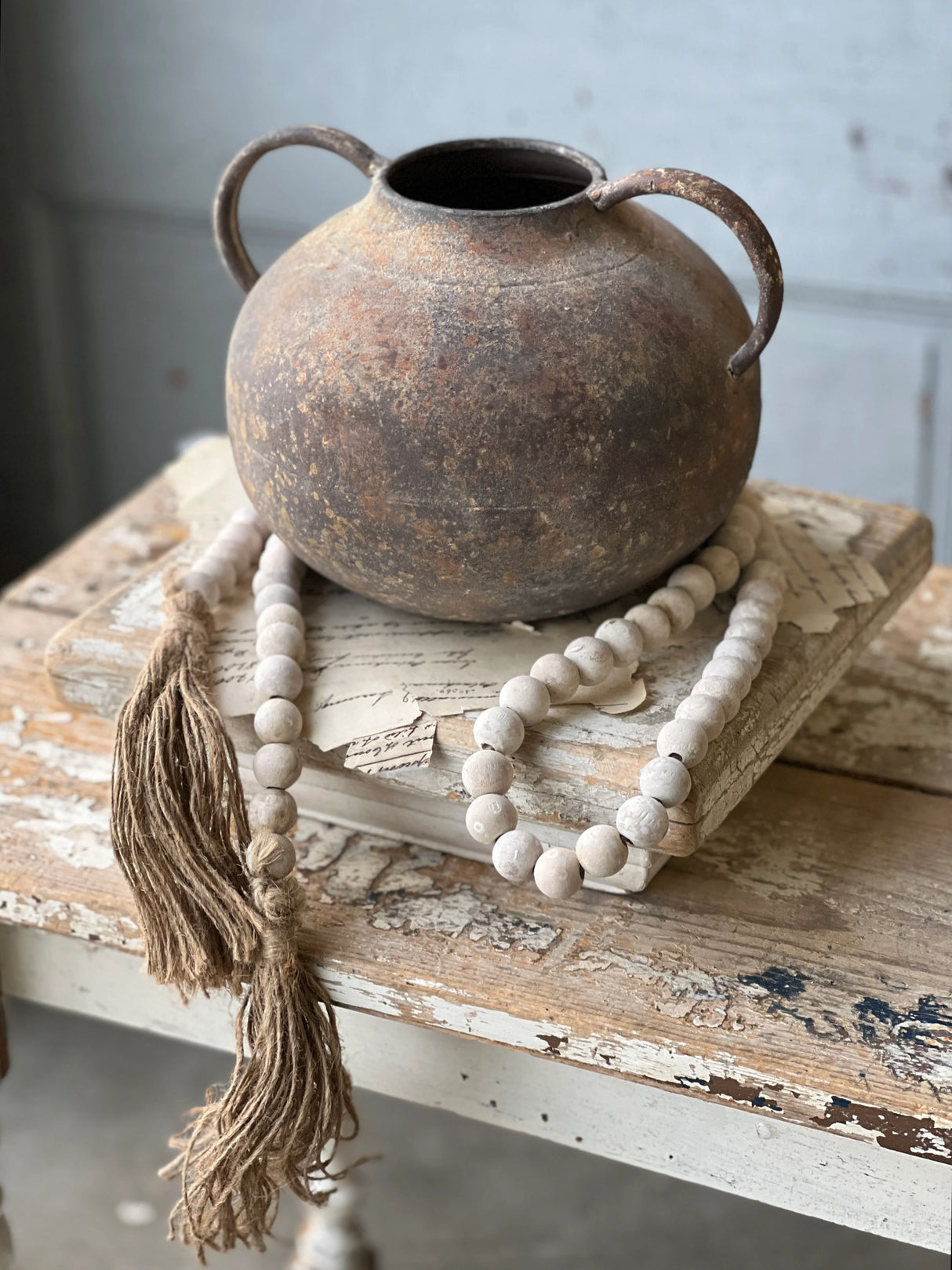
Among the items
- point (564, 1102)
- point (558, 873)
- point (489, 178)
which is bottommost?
point (564, 1102)

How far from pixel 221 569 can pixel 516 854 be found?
0.81 ft

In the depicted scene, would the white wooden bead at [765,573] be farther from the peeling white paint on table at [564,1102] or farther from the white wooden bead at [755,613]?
the peeling white paint on table at [564,1102]

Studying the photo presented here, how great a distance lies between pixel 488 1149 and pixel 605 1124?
26.8 inches

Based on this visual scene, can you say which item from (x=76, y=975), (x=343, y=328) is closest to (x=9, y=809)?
(x=76, y=975)

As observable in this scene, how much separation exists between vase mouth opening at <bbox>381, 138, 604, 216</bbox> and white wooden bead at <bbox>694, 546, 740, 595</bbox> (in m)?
0.19

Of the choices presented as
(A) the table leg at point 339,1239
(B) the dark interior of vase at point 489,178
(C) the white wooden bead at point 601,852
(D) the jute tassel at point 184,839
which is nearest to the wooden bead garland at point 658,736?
(C) the white wooden bead at point 601,852

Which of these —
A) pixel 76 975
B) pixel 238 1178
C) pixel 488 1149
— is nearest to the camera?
pixel 238 1178

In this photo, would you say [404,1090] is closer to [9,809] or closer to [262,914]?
[262,914]

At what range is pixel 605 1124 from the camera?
61cm

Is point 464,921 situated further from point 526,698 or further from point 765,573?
point 765,573

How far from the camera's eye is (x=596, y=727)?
A: 61cm

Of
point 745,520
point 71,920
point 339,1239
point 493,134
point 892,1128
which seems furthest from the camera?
point 493,134

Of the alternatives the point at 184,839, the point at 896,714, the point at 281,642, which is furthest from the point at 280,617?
the point at 896,714

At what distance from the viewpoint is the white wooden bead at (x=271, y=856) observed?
569 mm
